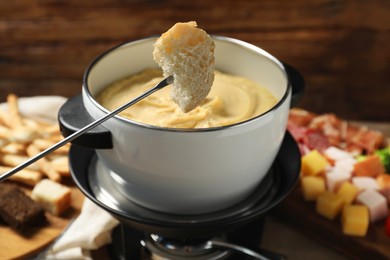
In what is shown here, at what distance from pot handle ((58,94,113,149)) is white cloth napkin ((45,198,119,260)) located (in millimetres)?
330

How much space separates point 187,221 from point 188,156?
147 millimetres

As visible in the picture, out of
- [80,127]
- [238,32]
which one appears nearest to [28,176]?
[80,127]

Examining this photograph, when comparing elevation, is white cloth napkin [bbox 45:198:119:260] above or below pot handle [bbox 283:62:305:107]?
below

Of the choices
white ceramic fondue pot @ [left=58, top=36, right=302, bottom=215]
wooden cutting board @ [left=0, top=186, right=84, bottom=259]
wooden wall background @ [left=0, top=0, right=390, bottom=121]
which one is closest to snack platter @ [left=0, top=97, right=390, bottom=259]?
wooden cutting board @ [left=0, top=186, right=84, bottom=259]

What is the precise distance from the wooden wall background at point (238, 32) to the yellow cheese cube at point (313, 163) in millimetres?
938

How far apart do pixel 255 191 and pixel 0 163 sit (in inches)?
28.0

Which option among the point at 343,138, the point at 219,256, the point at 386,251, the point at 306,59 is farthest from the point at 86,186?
the point at 306,59

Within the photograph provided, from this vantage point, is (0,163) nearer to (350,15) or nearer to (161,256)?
(161,256)

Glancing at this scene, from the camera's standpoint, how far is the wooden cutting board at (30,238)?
51.0 inches

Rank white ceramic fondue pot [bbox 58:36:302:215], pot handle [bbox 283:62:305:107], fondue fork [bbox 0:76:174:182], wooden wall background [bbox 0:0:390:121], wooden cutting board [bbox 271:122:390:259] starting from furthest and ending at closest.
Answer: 1. wooden wall background [bbox 0:0:390:121]
2. wooden cutting board [bbox 271:122:390:259]
3. pot handle [bbox 283:62:305:107]
4. white ceramic fondue pot [bbox 58:36:302:215]
5. fondue fork [bbox 0:76:174:182]

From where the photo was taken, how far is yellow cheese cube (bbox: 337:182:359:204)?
4.81 ft

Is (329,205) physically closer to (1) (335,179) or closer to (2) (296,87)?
(1) (335,179)

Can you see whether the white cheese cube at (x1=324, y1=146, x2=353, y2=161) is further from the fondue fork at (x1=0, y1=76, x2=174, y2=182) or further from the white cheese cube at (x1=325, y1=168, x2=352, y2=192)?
Result: the fondue fork at (x1=0, y1=76, x2=174, y2=182)

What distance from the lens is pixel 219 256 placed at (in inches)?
50.8
